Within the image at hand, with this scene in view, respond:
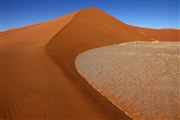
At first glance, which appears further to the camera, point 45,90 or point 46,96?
point 45,90

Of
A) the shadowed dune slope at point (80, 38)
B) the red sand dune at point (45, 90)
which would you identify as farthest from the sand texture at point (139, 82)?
the shadowed dune slope at point (80, 38)

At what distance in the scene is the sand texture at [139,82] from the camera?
22.1ft

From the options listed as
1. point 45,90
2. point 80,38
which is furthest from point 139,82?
point 80,38

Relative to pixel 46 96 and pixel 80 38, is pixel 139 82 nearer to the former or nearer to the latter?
pixel 46 96

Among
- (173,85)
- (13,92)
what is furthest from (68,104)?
(173,85)

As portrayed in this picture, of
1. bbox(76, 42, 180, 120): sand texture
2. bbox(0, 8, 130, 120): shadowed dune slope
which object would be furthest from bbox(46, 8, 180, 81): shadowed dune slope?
bbox(0, 8, 130, 120): shadowed dune slope

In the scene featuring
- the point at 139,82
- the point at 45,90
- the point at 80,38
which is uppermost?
the point at 45,90

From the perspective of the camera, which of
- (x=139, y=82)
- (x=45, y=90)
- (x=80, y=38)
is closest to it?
(x=45, y=90)

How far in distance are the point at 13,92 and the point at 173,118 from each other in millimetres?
5470

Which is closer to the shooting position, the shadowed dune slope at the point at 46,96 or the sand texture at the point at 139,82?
the shadowed dune slope at the point at 46,96

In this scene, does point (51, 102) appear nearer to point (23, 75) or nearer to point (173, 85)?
point (23, 75)

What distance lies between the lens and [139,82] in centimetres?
873

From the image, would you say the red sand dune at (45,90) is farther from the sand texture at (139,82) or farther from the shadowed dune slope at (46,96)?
the sand texture at (139,82)

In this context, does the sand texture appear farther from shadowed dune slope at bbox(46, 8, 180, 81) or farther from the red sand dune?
shadowed dune slope at bbox(46, 8, 180, 81)
